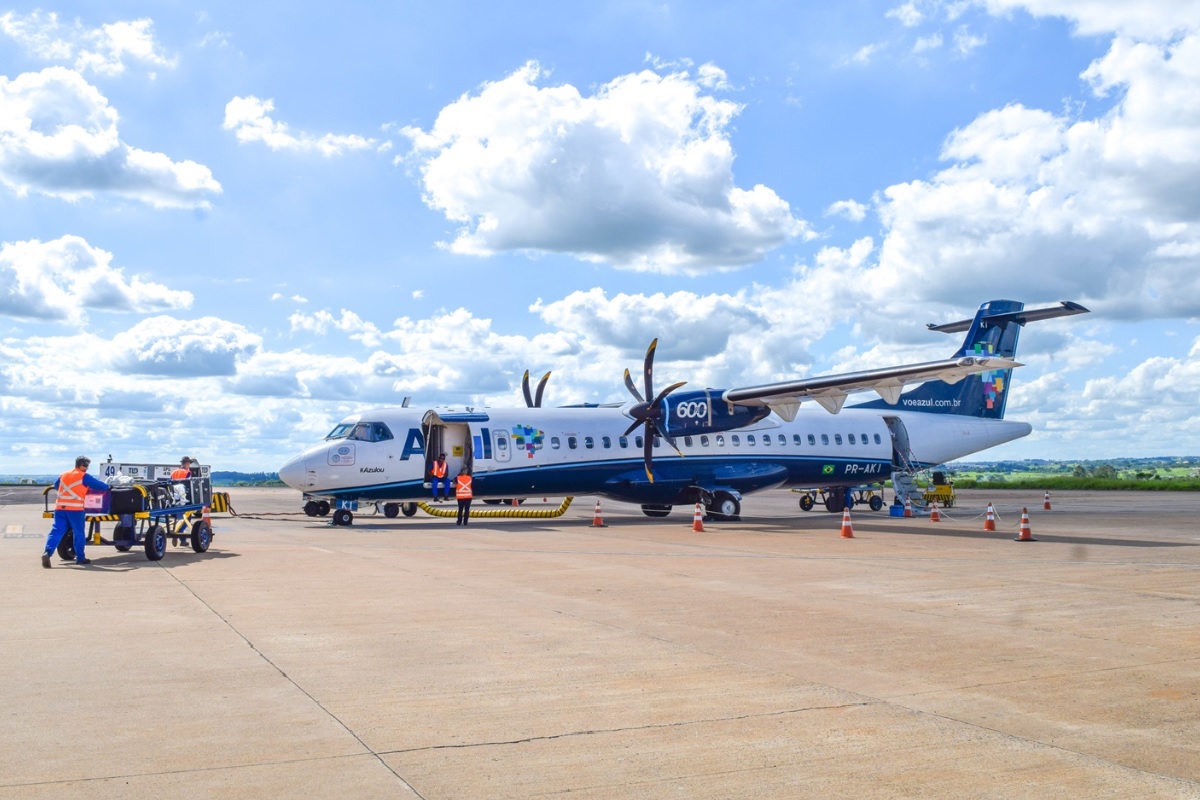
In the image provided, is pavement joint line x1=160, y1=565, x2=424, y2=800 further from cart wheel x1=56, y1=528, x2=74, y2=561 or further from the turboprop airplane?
the turboprop airplane

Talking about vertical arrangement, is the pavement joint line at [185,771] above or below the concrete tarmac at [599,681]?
below

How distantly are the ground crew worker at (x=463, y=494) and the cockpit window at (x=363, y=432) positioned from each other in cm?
214

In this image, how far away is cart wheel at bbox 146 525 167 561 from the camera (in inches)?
613

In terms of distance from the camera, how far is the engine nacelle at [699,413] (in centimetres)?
2652

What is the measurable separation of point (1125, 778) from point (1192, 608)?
675 centimetres

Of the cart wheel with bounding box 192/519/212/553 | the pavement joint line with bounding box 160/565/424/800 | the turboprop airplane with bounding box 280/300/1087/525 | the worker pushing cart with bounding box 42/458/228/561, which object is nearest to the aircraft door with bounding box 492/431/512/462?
the turboprop airplane with bounding box 280/300/1087/525

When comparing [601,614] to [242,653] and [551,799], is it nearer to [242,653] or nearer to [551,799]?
[242,653]

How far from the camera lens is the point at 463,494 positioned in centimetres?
2508

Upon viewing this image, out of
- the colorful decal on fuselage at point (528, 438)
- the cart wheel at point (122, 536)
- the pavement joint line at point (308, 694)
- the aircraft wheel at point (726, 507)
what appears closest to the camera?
the pavement joint line at point (308, 694)

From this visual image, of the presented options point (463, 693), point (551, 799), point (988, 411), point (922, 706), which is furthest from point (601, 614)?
point (988, 411)

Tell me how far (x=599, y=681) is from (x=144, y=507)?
11297 millimetres

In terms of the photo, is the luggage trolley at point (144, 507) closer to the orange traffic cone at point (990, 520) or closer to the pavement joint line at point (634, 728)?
the pavement joint line at point (634, 728)

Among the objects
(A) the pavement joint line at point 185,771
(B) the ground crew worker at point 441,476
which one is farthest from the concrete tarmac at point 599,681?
(B) the ground crew worker at point 441,476

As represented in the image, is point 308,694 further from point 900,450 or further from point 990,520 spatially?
point 900,450
